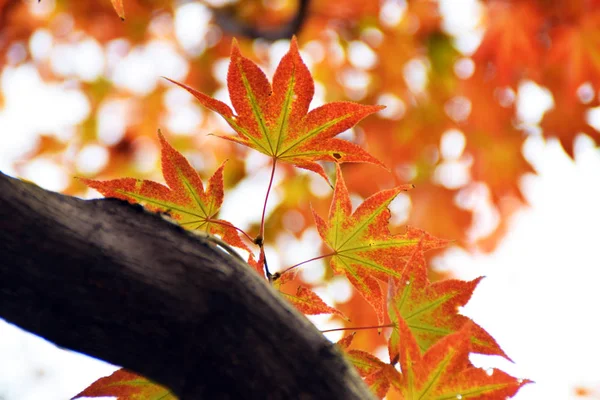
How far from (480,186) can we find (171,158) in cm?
198

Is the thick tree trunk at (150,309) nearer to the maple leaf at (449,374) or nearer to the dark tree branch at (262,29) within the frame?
the maple leaf at (449,374)

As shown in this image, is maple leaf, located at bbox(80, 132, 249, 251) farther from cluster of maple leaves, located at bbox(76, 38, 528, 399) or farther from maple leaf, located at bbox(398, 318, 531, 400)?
maple leaf, located at bbox(398, 318, 531, 400)

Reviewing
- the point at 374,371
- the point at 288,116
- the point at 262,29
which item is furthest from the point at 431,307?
the point at 262,29

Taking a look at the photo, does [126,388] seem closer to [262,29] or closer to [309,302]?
[309,302]

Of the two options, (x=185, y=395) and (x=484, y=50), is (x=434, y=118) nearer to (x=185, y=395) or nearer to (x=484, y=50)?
(x=484, y=50)

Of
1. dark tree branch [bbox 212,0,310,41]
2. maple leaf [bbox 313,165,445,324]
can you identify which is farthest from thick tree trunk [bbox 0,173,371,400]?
dark tree branch [bbox 212,0,310,41]

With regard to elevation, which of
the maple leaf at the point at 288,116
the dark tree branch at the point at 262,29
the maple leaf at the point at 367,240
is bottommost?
the maple leaf at the point at 367,240

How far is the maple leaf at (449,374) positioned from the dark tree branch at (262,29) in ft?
4.70

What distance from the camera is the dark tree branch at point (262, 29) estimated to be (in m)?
1.81

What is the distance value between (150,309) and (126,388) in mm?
161

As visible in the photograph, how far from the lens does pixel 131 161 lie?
305cm

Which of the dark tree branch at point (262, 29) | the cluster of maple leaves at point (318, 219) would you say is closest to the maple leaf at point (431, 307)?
the cluster of maple leaves at point (318, 219)

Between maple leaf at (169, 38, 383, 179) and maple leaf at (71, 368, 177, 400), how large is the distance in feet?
0.77

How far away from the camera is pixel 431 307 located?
0.54m
